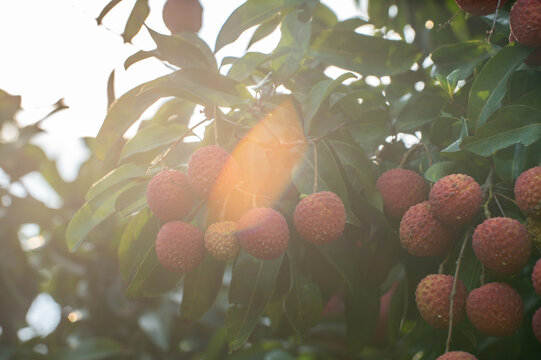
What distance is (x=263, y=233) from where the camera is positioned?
989 millimetres

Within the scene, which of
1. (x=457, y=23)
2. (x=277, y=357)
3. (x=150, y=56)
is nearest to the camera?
(x=150, y=56)

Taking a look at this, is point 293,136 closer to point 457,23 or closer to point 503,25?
point 503,25

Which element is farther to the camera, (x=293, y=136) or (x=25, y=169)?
(x=25, y=169)

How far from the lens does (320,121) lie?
51.6 inches

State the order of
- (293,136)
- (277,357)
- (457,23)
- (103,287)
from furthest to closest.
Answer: (103,287), (277,357), (457,23), (293,136)

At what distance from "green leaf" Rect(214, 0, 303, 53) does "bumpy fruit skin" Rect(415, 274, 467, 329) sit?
717mm

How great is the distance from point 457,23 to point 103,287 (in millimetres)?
2009

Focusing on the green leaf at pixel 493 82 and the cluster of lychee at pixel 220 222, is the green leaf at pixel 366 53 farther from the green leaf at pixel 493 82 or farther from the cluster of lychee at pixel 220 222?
the cluster of lychee at pixel 220 222

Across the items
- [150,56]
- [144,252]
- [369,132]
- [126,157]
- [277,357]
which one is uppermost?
[150,56]

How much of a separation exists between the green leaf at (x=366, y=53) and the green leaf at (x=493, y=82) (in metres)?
0.31

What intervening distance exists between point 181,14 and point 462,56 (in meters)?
0.72

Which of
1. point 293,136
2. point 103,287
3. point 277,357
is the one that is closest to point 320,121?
point 293,136

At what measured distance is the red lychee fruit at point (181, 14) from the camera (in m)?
1.36

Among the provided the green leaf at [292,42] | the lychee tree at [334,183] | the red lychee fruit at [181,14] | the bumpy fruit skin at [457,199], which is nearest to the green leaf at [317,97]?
the lychee tree at [334,183]
